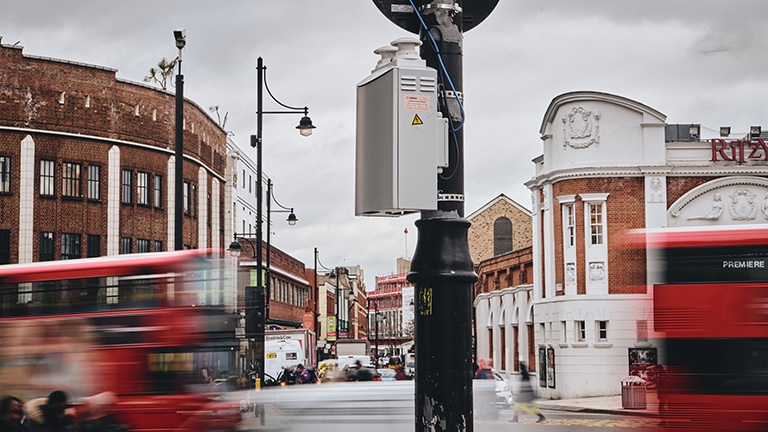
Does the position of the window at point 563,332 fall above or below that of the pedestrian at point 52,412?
below

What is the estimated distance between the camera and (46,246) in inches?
1772

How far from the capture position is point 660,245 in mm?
16188

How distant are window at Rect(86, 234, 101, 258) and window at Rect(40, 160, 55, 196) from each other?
297 cm

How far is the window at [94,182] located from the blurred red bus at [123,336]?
3378cm

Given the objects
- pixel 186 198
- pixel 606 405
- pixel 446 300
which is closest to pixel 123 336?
pixel 446 300

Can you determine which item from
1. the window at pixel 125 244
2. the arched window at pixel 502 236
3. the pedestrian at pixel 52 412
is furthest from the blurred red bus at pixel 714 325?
the arched window at pixel 502 236

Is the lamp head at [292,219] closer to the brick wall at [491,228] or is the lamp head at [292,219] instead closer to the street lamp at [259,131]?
the street lamp at [259,131]

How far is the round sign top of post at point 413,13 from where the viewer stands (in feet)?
14.9

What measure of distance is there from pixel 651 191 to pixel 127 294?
35.4 meters

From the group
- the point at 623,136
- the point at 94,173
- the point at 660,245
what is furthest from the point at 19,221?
the point at 660,245

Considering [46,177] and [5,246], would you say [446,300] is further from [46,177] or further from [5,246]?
[46,177]

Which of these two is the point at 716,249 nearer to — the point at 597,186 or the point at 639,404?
the point at 639,404

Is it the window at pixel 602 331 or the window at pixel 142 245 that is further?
the window at pixel 142 245

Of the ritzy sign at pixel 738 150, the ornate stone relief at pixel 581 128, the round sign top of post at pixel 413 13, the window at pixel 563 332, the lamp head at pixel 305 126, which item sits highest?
the ornate stone relief at pixel 581 128
